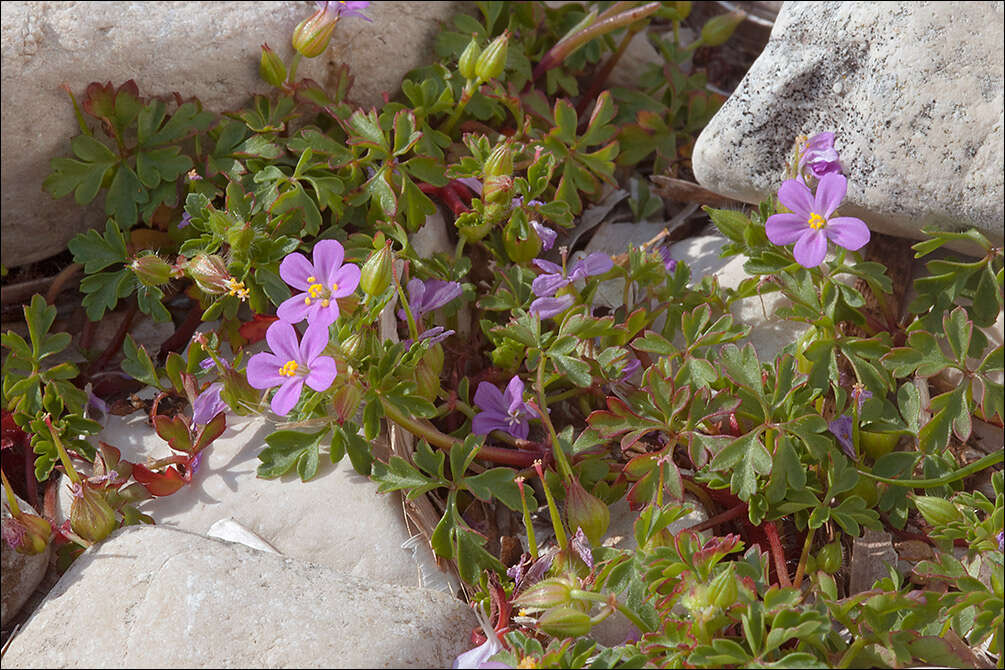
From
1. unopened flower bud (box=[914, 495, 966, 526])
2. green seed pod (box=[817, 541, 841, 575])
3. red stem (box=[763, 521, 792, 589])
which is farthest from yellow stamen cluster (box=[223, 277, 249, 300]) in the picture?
unopened flower bud (box=[914, 495, 966, 526])

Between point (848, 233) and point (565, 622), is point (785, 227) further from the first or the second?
point (565, 622)

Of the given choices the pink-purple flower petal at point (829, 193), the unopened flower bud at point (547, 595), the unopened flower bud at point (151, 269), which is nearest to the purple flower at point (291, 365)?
the unopened flower bud at point (151, 269)

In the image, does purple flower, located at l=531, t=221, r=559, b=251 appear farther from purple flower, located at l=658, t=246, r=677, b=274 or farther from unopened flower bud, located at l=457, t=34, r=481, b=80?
unopened flower bud, located at l=457, t=34, r=481, b=80

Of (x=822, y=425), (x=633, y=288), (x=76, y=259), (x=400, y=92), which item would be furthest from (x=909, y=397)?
(x=76, y=259)

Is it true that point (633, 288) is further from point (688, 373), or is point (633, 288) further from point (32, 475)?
point (32, 475)

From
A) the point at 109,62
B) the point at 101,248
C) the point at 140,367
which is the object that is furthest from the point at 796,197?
the point at 109,62
